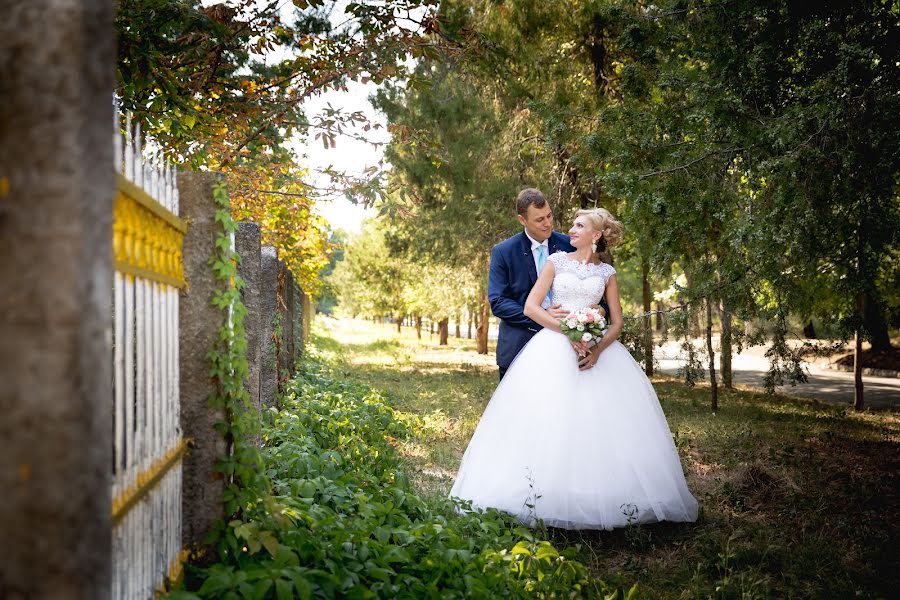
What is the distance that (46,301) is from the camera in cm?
132

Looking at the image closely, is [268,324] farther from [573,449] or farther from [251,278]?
[573,449]

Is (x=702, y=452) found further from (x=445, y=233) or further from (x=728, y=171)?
(x=445, y=233)

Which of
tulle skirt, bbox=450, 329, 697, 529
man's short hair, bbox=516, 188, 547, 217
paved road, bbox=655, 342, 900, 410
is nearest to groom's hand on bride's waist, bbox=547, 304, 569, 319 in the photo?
tulle skirt, bbox=450, 329, 697, 529

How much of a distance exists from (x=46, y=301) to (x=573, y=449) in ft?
14.2

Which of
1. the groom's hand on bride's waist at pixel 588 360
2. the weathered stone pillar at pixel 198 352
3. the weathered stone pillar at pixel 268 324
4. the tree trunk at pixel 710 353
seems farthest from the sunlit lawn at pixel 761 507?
the weathered stone pillar at pixel 198 352

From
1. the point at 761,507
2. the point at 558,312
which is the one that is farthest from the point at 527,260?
the point at 761,507

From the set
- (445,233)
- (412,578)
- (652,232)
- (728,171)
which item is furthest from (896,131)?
(445,233)

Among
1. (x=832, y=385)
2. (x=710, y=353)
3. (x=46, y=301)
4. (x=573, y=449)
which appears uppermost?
(x=46, y=301)

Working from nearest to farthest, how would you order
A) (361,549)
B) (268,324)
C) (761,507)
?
(361,549) → (761,507) → (268,324)

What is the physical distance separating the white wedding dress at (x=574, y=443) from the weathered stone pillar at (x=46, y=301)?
13.2 feet

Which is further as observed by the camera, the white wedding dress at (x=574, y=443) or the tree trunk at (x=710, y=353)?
the tree trunk at (x=710, y=353)

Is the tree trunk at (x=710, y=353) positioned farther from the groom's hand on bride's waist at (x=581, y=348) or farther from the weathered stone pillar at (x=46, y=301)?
the weathered stone pillar at (x=46, y=301)

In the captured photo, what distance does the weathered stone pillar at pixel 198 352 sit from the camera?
3174 millimetres

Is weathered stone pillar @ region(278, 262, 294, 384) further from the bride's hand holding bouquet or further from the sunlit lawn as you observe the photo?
the bride's hand holding bouquet
